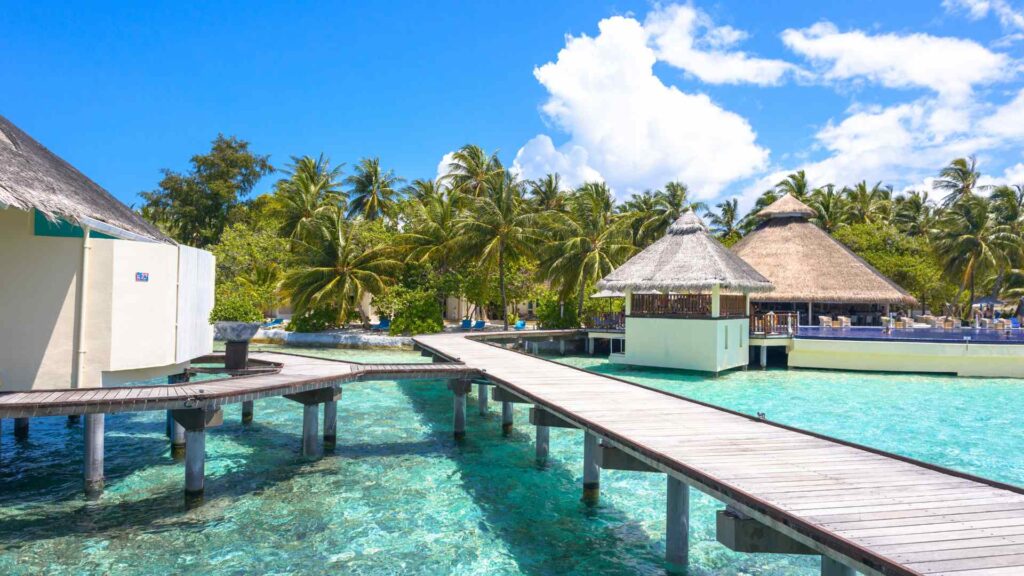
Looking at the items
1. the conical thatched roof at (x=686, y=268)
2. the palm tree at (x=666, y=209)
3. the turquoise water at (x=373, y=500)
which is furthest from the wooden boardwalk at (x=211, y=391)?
the palm tree at (x=666, y=209)

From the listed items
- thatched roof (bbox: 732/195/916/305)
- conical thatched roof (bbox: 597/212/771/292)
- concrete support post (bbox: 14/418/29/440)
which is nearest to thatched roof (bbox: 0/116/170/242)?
concrete support post (bbox: 14/418/29/440)

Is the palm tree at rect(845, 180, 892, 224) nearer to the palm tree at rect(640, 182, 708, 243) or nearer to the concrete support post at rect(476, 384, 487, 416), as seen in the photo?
the palm tree at rect(640, 182, 708, 243)

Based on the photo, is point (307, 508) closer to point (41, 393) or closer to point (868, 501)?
point (41, 393)

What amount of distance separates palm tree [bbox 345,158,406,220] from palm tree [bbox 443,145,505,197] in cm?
469

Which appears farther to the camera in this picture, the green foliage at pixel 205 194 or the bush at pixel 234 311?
the green foliage at pixel 205 194

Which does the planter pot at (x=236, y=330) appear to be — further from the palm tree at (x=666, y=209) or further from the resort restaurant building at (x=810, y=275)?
the palm tree at (x=666, y=209)

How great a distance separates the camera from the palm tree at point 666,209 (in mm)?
41031

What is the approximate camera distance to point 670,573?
21.7 feet

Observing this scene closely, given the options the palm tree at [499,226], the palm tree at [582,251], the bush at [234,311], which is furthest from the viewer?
the palm tree at [499,226]

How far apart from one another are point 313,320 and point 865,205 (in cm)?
3825

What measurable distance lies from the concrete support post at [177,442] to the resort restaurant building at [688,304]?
15589mm

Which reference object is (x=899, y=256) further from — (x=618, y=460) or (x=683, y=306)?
(x=618, y=460)

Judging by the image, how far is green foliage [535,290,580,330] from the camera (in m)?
29.9

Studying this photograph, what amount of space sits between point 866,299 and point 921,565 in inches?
1032
